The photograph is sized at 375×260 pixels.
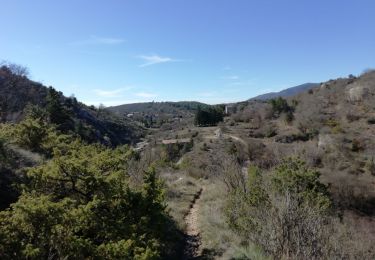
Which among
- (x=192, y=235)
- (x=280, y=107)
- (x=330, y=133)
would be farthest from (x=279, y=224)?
(x=280, y=107)

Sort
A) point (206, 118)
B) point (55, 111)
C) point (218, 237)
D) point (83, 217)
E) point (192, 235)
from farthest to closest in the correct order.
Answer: point (206, 118) < point (55, 111) < point (192, 235) < point (218, 237) < point (83, 217)

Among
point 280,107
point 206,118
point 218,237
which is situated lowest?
point 218,237

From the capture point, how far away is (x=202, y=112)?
83500mm

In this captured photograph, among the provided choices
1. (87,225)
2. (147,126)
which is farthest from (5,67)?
(147,126)

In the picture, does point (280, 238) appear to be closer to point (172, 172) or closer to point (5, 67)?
point (172, 172)

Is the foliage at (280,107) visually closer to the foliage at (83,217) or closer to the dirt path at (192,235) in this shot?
the dirt path at (192,235)

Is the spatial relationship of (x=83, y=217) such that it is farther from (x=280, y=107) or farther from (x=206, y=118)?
(x=206, y=118)

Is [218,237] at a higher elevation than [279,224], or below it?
below

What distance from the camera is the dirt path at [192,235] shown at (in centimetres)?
1206

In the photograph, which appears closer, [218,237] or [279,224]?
[279,224]

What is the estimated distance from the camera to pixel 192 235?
13992 millimetres

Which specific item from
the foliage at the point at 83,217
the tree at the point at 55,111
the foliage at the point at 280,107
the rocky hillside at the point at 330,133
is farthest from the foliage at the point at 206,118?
the foliage at the point at 83,217

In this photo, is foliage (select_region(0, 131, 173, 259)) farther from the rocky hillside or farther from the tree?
the tree

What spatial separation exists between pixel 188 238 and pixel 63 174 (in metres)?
5.79
